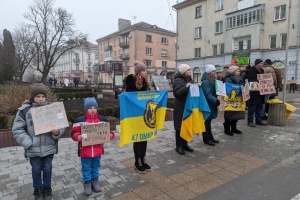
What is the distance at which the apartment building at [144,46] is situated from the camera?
1980 inches

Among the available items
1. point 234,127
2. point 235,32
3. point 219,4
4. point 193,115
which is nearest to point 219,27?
point 219,4

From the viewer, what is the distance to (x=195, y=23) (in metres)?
35.6

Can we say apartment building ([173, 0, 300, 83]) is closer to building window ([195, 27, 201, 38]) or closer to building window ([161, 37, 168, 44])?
building window ([195, 27, 201, 38])

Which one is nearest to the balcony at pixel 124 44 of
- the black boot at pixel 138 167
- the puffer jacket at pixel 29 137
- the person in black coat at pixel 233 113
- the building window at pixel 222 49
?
the building window at pixel 222 49

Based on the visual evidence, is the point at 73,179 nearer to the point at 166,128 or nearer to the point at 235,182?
the point at 235,182

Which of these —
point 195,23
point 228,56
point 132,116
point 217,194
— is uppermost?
point 195,23

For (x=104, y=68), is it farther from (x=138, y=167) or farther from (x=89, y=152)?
(x=89, y=152)

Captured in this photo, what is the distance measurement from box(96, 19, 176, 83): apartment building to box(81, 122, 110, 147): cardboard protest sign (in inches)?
1746

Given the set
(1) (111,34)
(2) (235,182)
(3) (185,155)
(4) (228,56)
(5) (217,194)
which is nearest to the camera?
(5) (217,194)

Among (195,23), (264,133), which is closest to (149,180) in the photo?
(264,133)

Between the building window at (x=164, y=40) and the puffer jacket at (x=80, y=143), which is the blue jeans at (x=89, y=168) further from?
the building window at (x=164, y=40)

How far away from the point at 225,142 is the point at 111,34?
185 feet

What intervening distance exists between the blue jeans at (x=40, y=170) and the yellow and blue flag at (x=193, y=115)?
272cm

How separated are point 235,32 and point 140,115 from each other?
29372 mm
